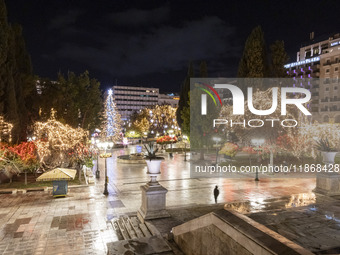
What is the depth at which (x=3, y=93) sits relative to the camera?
20.5m

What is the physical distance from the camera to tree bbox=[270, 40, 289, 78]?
28.8 m

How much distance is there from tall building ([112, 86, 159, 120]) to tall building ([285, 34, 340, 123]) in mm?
85211

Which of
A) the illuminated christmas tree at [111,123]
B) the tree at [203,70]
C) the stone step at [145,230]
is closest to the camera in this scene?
the stone step at [145,230]

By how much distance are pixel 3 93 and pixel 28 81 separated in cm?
545

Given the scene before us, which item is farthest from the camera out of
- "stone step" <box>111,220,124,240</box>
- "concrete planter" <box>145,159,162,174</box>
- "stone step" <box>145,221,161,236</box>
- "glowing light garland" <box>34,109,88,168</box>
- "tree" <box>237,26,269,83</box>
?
"tree" <box>237,26,269,83</box>

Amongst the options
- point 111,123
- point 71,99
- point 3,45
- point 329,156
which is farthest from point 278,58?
point 111,123

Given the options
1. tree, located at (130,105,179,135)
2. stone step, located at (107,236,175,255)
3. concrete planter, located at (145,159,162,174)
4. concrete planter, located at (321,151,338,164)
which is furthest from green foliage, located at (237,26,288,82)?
tree, located at (130,105,179,135)

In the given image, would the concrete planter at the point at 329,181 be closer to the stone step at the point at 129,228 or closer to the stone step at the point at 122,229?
the stone step at the point at 129,228

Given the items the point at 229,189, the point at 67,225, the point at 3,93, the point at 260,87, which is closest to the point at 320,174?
the point at 229,189

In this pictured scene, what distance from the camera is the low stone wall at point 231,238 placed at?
16.4ft

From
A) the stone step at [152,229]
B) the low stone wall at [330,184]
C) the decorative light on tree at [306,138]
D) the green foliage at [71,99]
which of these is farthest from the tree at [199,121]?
the stone step at [152,229]

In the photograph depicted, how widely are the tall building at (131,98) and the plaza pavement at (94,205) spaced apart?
121478 mm

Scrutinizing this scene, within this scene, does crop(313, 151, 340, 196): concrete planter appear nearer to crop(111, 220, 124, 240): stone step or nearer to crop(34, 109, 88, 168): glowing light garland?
crop(111, 220, 124, 240): stone step

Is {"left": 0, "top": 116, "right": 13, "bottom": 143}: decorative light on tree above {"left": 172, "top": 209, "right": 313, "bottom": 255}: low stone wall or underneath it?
above
